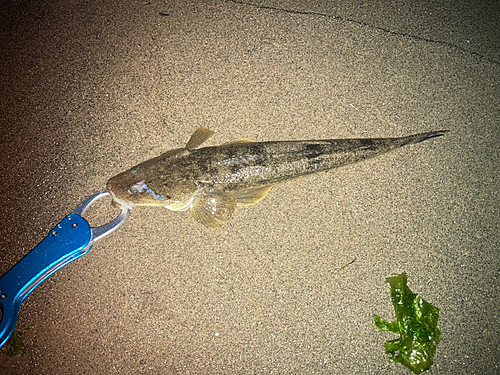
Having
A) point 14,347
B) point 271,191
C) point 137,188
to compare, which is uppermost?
point 137,188

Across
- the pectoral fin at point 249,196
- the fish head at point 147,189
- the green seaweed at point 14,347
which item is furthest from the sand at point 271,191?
the fish head at point 147,189

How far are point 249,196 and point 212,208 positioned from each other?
0.37 metres

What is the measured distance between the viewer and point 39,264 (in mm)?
2277

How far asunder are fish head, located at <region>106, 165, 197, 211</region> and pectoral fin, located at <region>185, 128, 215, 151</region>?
1.40 ft

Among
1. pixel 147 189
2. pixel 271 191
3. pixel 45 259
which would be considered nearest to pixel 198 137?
pixel 147 189

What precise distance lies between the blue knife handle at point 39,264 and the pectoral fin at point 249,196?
135 cm

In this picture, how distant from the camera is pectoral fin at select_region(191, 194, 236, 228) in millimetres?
2592

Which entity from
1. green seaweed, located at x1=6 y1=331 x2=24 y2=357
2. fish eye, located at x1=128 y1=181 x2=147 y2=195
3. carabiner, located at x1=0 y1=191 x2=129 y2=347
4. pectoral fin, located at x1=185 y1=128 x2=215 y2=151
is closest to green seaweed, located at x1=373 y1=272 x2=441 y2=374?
pectoral fin, located at x1=185 y1=128 x2=215 y2=151

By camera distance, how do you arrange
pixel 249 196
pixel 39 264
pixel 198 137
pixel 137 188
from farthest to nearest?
pixel 198 137 < pixel 249 196 < pixel 137 188 < pixel 39 264

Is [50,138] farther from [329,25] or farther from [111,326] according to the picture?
[329,25]

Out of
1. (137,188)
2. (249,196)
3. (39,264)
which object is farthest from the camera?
(249,196)

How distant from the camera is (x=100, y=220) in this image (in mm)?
2771

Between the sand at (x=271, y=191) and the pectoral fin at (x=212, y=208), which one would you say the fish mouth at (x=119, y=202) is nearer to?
the sand at (x=271, y=191)

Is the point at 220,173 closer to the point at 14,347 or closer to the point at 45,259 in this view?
the point at 45,259
